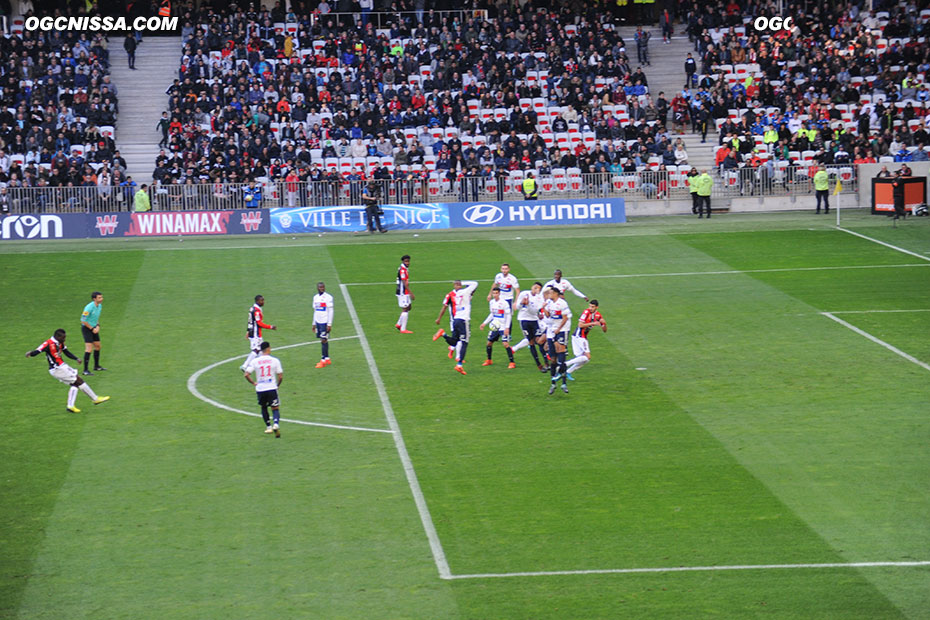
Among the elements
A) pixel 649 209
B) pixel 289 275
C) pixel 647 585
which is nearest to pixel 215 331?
pixel 289 275

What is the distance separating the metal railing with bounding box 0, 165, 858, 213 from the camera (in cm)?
4934

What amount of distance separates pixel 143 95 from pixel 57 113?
583 centimetres

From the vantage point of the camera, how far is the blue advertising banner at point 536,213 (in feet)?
166

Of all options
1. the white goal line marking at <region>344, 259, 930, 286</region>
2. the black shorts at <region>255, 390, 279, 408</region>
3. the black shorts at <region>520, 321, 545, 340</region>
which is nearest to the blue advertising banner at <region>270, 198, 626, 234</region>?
the white goal line marking at <region>344, 259, 930, 286</region>

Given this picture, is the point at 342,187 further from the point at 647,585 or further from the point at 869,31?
the point at 647,585

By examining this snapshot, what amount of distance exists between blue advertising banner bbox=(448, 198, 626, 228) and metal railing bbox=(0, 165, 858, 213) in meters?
1.43

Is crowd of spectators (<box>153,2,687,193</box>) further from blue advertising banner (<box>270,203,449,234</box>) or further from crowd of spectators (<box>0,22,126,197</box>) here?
crowd of spectators (<box>0,22,126,197</box>)

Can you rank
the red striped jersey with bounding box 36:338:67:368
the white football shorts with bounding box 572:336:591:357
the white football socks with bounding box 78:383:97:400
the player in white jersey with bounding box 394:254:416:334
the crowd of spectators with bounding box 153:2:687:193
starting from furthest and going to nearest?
the crowd of spectators with bounding box 153:2:687:193
the player in white jersey with bounding box 394:254:416:334
the white football shorts with bounding box 572:336:591:357
the white football socks with bounding box 78:383:97:400
the red striped jersey with bounding box 36:338:67:368

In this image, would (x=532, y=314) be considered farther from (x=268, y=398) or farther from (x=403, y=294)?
(x=268, y=398)

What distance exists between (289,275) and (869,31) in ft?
125

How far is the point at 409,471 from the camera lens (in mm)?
19969

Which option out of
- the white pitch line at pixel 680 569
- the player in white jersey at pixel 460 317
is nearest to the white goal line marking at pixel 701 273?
the player in white jersey at pixel 460 317

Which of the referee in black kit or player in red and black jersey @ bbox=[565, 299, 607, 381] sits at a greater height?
the referee in black kit

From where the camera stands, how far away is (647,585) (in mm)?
15219
